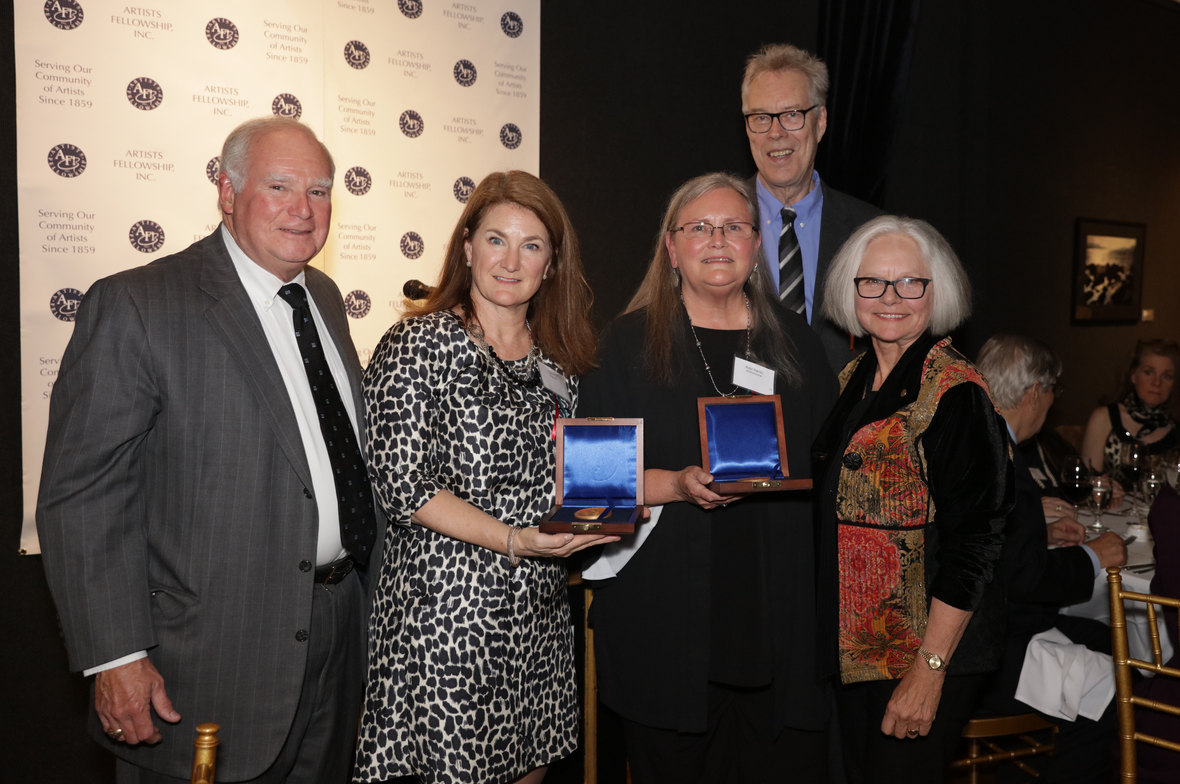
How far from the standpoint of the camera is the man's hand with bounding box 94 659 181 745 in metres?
1.82

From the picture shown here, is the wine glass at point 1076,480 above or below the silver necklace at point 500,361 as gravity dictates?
below

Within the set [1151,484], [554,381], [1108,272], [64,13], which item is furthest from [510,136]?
[1108,272]

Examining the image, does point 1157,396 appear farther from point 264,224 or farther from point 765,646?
point 264,224

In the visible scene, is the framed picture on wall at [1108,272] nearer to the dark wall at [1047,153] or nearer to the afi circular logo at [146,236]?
the dark wall at [1047,153]

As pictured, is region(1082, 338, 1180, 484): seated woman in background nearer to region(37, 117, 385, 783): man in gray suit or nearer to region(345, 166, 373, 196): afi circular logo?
region(345, 166, 373, 196): afi circular logo

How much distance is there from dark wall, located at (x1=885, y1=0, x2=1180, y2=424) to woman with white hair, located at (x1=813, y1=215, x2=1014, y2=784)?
3506 millimetres

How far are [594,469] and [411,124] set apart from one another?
2.42 m

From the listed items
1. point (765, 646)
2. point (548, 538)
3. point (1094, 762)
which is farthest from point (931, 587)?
point (1094, 762)

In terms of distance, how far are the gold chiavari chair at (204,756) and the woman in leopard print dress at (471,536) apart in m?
0.72

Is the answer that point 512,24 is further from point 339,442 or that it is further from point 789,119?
point 339,442

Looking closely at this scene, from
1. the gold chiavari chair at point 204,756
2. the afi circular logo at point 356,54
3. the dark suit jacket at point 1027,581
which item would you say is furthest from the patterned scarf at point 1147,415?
the gold chiavari chair at point 204,756

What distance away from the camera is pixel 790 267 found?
308 cm

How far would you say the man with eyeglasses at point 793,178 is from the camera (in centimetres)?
308

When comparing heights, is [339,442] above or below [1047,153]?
below
